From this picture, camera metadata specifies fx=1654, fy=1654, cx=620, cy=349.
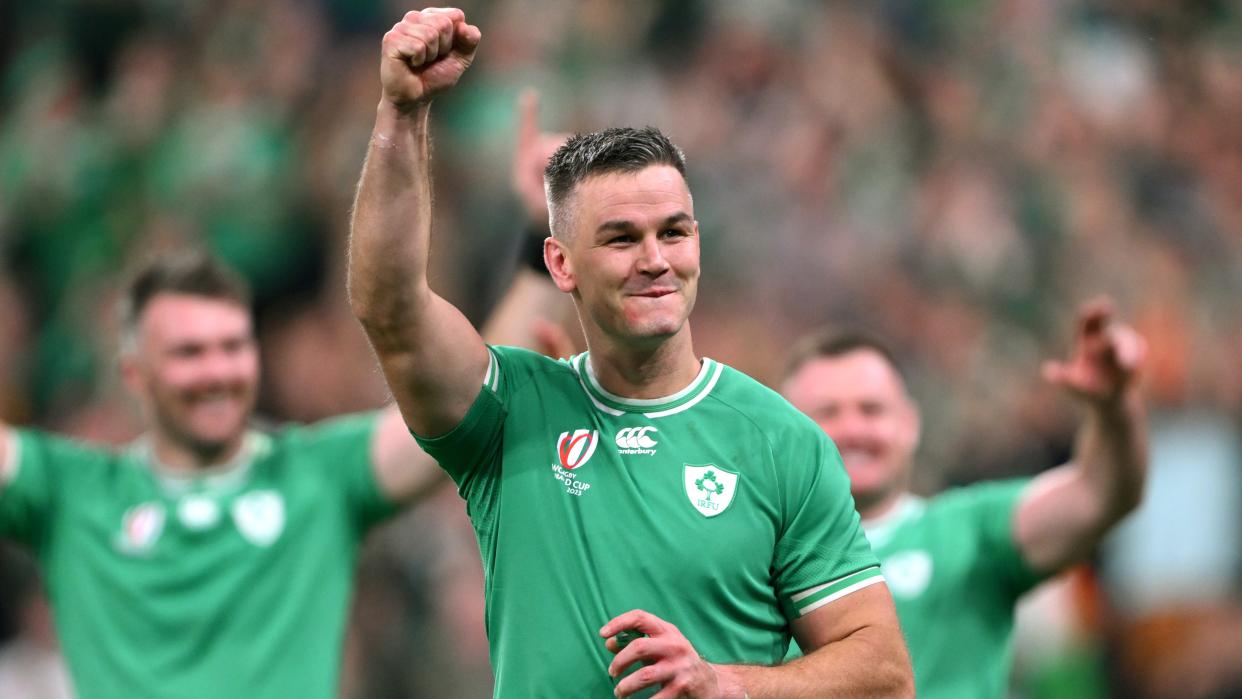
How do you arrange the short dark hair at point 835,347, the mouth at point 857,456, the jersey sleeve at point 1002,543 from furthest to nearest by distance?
1. the short dark hair at point 835,347
2. the mouth at point 857,456
3. the jersey sleeve at point 1002,543

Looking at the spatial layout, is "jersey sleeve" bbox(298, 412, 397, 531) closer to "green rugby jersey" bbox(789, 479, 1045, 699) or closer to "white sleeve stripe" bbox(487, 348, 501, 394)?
"green rugby jersey" bbox(789, 479, 1045, 699)

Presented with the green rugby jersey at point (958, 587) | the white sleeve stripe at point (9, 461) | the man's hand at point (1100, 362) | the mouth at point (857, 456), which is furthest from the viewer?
the white sleeve stripe at point (9, 461)

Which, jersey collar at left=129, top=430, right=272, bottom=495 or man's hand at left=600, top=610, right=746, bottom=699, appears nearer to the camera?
man's hand at left=600, top=610, right=746, bottom=699

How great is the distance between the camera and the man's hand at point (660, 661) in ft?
9.99

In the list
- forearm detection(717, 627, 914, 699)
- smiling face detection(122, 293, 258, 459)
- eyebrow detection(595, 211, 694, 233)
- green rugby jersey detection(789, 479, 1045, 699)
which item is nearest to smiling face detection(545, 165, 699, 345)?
eyebrow detection(595, 211, 694, 233)

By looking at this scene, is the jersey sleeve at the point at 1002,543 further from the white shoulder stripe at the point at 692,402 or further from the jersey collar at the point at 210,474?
the jersey collar at the point at 210,474

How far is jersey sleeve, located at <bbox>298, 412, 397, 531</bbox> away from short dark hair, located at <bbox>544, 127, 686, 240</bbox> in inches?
92.3

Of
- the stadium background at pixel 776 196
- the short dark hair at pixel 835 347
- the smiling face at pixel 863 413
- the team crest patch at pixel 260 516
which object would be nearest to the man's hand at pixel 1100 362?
the smiling face at pixel 863 413

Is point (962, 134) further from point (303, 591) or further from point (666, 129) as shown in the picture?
point (303, 591)

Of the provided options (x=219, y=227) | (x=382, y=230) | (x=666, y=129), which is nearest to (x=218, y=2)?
(x=219, y=227)

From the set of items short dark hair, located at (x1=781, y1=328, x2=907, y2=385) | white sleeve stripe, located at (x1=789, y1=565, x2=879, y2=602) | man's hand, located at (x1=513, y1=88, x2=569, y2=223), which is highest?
man's hand, located at (x1=513, y1=88, x2=569, y2=223)

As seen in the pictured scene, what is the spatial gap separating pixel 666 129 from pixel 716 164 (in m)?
0.43

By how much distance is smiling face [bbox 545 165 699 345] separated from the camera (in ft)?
11.2

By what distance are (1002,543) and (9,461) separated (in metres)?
3.30
